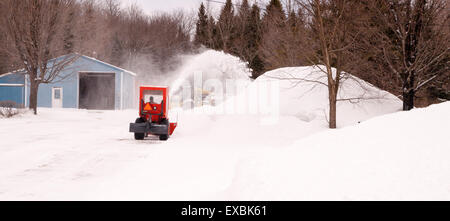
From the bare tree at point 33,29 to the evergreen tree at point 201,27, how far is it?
33825 mm

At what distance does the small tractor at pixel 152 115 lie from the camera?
11.1 meters

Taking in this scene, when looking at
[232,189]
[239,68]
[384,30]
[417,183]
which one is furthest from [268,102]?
[239,68]

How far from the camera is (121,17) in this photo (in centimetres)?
6488

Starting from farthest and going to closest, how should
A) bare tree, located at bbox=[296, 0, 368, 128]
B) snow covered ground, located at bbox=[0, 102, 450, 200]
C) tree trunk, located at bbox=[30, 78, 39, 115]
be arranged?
1. tree trunk, located at bbox=[30, 78, 39, 115]
2. bare tree, located at bbox=[296, 0, 368, 128]
3. snow covered ground, located at bbox=[0, 102, 450, 200]

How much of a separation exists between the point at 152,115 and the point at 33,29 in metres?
14.3

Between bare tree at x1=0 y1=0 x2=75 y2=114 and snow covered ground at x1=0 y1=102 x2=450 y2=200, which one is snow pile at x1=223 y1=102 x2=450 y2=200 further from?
bare tree at x1=0 y1=0 x2=75 y2=114

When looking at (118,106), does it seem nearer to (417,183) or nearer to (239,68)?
(239,68)

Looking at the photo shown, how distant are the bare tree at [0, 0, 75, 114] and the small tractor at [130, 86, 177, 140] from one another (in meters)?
12.8

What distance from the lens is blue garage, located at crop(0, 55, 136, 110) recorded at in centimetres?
3066

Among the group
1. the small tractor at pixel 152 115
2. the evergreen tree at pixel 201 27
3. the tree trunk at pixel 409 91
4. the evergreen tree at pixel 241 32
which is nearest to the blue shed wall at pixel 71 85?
the evergreen tree at pixel 241 32

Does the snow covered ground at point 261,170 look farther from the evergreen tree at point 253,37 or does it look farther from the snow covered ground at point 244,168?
the evergreen tree at point 253,37

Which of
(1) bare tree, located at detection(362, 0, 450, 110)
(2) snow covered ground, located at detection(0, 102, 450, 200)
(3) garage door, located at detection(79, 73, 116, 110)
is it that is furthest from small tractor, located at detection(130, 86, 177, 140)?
(3) garage door, located at detection(79, 73, 116, 110)

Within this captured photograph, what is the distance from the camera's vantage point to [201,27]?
5659cm

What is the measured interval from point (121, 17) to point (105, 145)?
200 ft
